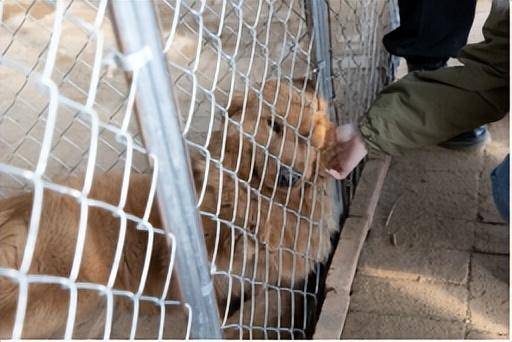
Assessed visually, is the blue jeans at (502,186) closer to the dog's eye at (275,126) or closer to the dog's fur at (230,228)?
the dog's fur at (230,228)

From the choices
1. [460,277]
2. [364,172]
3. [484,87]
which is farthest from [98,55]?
[364,172]

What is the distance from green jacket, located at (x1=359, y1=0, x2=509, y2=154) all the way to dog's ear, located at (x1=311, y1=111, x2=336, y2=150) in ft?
0.43

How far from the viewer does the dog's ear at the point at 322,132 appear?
2.05 metres

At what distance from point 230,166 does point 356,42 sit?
1438 millimetres

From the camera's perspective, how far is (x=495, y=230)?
2334 mm

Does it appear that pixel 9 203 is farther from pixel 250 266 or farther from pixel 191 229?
pixel 191 229

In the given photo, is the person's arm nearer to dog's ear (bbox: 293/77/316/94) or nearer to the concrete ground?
dog's ear (bbox: 293/77/316/94)

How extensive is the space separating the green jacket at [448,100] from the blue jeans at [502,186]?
19 centimetres

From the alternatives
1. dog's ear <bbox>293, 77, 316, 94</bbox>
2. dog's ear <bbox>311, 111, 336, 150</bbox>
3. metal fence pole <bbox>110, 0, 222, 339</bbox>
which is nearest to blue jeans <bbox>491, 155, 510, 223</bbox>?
dog's ear <bbox>311, 111, 336, 150</bbox>

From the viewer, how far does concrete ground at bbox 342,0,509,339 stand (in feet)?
6.66

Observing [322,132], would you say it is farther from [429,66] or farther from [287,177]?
[429,66]

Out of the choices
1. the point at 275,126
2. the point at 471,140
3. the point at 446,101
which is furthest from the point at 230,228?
the point at 471,140

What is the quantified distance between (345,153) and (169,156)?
1161 millimetres

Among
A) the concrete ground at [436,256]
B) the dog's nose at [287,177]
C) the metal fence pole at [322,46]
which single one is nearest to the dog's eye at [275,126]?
the dog's nose at [287,177]
